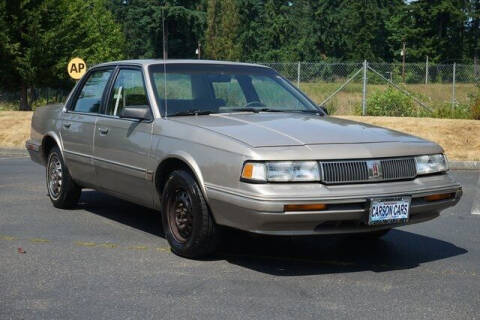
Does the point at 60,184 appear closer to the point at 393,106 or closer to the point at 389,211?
the point at 389,211

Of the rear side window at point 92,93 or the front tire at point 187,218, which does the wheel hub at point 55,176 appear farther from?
the front tire at point 187,218

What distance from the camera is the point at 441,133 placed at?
16219 mm

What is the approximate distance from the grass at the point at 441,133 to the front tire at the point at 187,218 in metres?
9.92

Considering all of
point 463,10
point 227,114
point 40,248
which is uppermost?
point 463,10

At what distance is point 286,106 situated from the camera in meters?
7.07

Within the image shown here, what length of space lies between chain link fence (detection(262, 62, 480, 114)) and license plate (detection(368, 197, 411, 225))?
625 inches

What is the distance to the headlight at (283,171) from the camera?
17.4ft

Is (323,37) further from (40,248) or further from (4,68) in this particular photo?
(40,248)

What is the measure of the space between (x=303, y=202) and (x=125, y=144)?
7.21 ft

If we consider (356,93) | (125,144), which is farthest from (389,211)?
(356,93)

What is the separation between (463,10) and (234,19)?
78.7 feet

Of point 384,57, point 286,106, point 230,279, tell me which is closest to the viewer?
point 230,279

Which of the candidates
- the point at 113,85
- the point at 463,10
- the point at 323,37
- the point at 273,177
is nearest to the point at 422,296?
the point at 273,177

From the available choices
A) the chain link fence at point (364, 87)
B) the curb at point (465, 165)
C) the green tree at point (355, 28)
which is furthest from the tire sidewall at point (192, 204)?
the green tree at point (355, 28)
